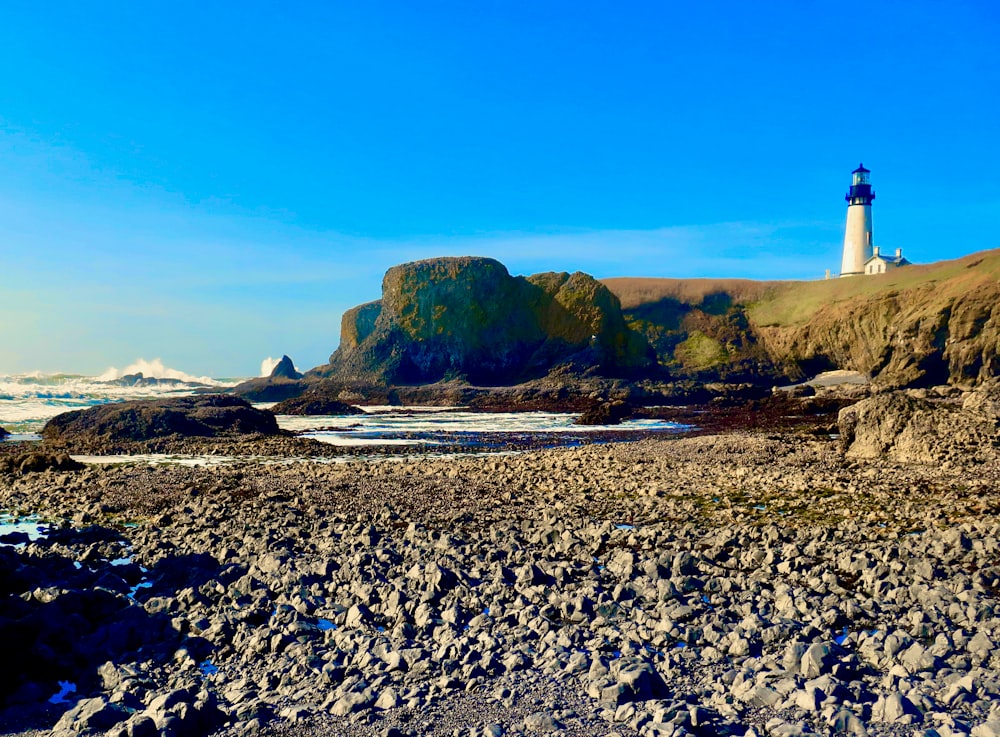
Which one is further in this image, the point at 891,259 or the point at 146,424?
the point at 891,259

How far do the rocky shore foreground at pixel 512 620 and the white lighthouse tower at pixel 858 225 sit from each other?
294 feet

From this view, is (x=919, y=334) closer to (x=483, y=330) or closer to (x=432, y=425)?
(x=483, y=330)

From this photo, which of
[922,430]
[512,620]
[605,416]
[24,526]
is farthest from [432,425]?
[512,620]

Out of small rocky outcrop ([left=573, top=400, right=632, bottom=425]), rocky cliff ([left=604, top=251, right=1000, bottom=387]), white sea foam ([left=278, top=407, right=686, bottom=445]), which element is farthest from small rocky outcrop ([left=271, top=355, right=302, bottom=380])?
small rocky outcrop ([left=573, top=400, right=632, bottom=425])

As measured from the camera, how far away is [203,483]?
58.3 ft

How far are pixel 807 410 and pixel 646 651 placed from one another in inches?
1531

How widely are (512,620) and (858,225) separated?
9960 cm

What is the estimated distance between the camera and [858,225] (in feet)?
311

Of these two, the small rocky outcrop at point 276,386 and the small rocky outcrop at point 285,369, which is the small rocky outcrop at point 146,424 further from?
the small rocky outcrop at point 285,369

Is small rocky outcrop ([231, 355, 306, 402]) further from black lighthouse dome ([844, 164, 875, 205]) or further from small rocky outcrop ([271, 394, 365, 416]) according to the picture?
black lighthouse dome ([844, 164, 875, 205])

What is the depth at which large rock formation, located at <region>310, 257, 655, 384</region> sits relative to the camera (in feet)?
252

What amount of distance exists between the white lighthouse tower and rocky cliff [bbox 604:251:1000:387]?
8.39 ft

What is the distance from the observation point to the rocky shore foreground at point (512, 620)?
18.3 ft

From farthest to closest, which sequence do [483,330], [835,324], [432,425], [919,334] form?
[483,330] < [835,324] < [919,334] < [432,425]
